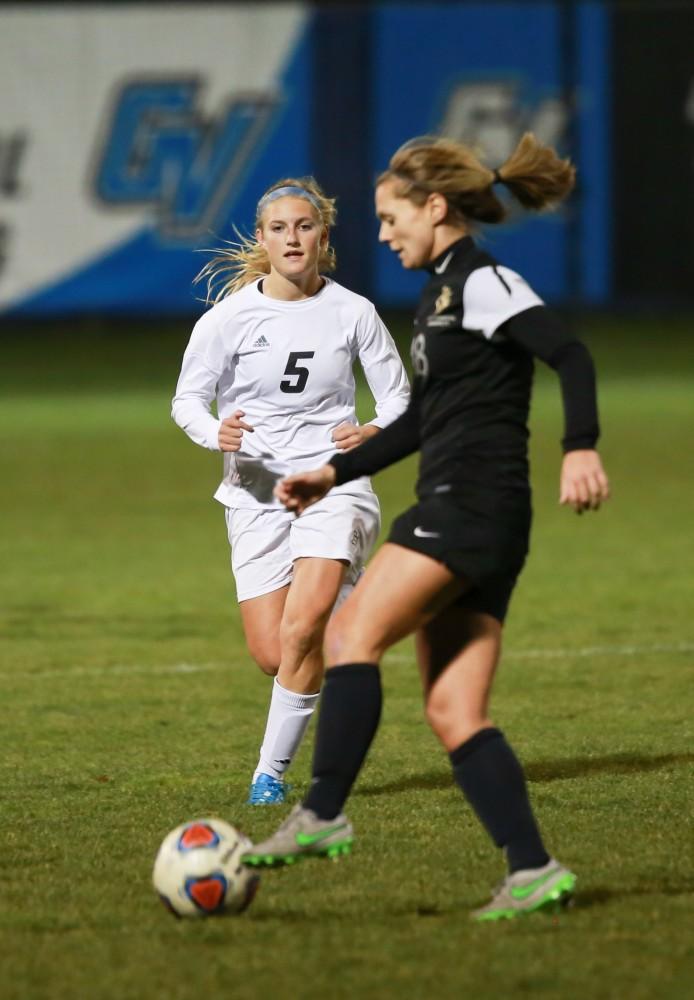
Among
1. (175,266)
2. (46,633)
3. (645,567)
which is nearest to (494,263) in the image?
(46,633)

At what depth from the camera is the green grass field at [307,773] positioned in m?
4.03

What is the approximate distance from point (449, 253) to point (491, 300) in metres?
0.23

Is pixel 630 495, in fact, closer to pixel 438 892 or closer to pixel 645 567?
pixel 645 567

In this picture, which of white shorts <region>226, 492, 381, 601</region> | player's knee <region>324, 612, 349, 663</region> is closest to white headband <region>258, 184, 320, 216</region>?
white shorts <region>226, 492, 381, 601</region>

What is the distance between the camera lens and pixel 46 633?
29.3 feet

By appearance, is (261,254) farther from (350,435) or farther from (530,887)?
(530,887)

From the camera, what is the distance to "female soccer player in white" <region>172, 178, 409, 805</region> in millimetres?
5711

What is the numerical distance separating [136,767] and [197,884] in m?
1.92

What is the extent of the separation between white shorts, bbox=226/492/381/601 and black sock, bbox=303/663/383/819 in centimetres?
126

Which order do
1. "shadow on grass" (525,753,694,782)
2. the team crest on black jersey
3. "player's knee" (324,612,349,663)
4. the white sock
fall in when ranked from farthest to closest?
"shadow on grass" (525,753,694,782), the white sock, "player's knee" (324,612,349,663), the team crest on black jersey

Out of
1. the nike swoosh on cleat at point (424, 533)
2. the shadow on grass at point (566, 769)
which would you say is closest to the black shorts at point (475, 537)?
the nike swoosh on cleat at point (424, 533)

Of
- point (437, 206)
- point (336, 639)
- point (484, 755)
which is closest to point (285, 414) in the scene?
point (336, 639)

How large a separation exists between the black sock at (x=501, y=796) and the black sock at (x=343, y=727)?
245 millimetres

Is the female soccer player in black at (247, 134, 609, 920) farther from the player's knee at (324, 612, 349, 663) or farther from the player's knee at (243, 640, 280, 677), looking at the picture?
the player's knee at (243, 640, 280, 677)
